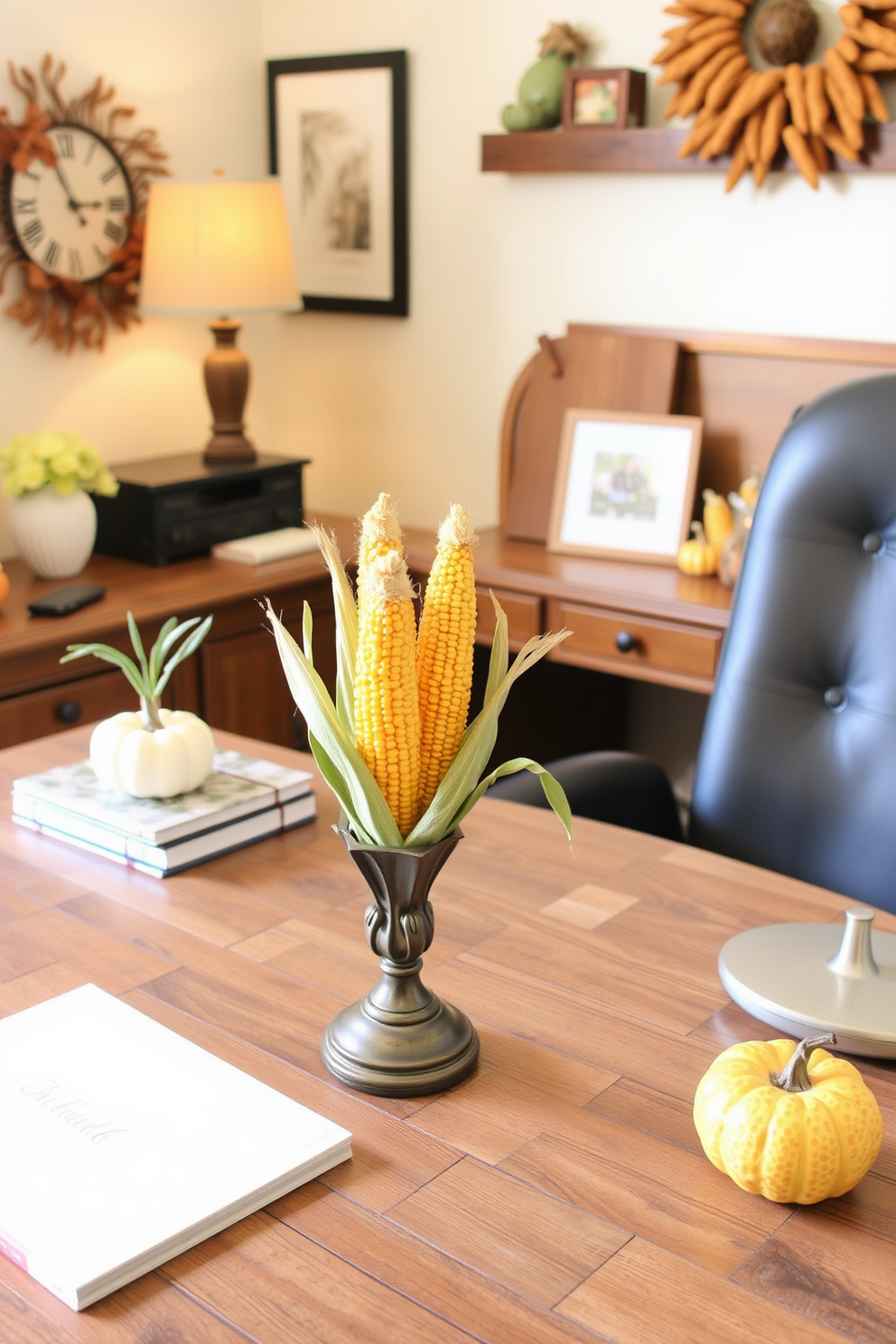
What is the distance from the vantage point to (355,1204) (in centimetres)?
89

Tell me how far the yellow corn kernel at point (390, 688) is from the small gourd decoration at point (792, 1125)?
0.98ft

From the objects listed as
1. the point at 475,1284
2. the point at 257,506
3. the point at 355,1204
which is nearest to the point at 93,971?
the point at 355,1204

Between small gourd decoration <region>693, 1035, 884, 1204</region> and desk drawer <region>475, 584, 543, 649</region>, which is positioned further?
desk drawer <region>475, 584, 543, 649</region>

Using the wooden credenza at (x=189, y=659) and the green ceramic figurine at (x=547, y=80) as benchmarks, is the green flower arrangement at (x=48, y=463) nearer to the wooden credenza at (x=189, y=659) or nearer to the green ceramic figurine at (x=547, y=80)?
the wooden credenza at (x=189, y=659)

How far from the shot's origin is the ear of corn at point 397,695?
933 mm

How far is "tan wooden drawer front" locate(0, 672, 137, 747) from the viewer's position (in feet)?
7.66

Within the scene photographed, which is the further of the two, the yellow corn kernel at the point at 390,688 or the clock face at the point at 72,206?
the clock face at the point at 72,206

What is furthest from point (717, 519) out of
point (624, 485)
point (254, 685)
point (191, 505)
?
point (191, 505)

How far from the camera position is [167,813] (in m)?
1.41

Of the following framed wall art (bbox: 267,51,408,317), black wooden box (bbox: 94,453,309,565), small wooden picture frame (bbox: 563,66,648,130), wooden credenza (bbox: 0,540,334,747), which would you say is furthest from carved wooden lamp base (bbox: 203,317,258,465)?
small wooden picture frame (bbox: 563,66,648,130)

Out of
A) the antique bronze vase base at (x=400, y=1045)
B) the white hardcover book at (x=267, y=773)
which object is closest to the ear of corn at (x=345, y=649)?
the antique bronze vase base at (x=400, y=1045)

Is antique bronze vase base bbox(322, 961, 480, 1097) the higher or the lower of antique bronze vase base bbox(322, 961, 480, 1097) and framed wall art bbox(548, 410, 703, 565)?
the lower

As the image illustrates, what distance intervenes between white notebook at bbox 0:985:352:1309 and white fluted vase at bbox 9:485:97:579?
168cm

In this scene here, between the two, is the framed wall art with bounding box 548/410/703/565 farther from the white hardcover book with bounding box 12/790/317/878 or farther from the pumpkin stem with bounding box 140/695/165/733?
the pumpkin stem with bounding box 140/695/165/733
